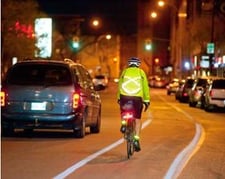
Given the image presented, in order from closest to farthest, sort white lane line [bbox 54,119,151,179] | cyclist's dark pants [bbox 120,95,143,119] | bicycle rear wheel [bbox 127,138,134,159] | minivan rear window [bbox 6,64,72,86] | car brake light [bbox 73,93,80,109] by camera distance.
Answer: white lane line [bbox 54,119,151,179] < bicycle rear wheel [bbox 127,138,134,159] < cyclist's dark pants [bbox 120,95,143,119] < car brake light [bbox 73,93,80,109] < minivan rear window [bbox 6,64,72,86]

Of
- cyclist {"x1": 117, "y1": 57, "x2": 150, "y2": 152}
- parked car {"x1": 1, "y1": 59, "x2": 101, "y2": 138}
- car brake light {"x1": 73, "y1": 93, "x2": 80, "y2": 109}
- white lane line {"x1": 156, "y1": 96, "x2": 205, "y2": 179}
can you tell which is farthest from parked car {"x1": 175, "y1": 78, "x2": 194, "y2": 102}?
cyclist {"x1": 117, "y1": 57, "x2": 150, "y2": 152}

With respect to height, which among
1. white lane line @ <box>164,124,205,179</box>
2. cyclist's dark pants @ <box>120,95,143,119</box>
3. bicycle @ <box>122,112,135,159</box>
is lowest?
white lane line @ <box>164,124,205,179</box>

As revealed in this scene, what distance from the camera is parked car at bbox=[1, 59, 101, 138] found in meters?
16.7

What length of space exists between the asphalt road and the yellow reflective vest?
1204 millimetres

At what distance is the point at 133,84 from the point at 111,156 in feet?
4.69

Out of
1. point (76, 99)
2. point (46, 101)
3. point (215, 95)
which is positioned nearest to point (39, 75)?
point (46, 101)

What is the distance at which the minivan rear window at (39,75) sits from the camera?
16922mm

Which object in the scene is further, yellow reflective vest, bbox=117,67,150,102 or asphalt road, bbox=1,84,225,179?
yellow reflective vest, bbox=117,67,150,102

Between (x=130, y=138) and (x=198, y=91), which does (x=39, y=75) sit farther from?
(x=198, y=91)

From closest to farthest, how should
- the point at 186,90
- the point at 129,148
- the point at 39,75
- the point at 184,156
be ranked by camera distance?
the point at 129,148 → the point at 184,156 → the point at 39,75 → the point at 186,90

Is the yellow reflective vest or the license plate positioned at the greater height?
the yellow reflective vest

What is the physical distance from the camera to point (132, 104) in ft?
44.8

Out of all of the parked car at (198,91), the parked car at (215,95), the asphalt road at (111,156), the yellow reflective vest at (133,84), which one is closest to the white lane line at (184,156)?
the asphalt road at (111,156)

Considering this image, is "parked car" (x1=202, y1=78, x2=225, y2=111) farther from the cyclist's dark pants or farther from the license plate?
the cyclist's dark pants
